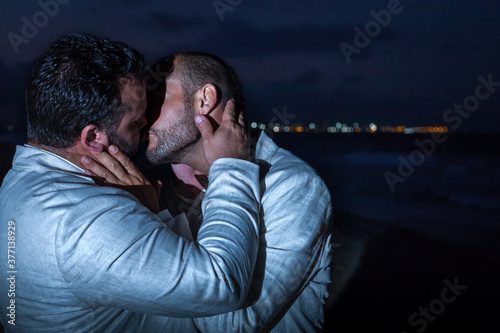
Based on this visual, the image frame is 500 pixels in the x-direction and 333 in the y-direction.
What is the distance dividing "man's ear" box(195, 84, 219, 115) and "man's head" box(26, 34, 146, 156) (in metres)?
0.51

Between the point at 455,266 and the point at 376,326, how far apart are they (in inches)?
129

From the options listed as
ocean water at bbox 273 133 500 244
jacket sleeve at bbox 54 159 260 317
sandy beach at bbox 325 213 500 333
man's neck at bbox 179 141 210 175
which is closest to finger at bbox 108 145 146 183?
jacket sleeve at bbox 54 159 260 317

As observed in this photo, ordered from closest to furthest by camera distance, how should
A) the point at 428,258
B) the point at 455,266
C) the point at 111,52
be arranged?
the point at 111,52
the point at 455,266
the point at 428,258

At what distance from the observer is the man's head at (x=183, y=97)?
7.68ft

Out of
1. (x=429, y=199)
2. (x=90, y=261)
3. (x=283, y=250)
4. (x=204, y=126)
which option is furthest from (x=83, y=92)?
(x=429, y=199)

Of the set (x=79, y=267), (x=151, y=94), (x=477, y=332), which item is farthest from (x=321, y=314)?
(x=477, y=332)

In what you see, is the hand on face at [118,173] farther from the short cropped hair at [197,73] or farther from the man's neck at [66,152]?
the short cropped hair at [197,73]

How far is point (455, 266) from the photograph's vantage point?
296 inches

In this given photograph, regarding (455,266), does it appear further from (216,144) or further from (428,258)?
(216,144)

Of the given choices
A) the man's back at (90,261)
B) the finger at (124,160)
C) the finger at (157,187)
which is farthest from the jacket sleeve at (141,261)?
the finger at (157,187)

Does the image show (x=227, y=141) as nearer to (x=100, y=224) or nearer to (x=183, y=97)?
(x=183, y=97)

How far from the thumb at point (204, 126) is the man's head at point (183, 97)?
18 centimetres

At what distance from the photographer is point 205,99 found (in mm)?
2342

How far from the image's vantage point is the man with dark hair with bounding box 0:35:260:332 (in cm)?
138
